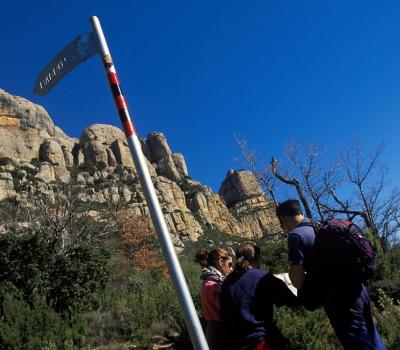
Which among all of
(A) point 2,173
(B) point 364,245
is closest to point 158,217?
(B) point 364,245

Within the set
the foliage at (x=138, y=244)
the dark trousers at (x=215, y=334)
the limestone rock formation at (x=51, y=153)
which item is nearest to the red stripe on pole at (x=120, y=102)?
the dark trousers at (x=215, y=334)

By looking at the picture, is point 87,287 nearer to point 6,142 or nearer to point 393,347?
point 393,347

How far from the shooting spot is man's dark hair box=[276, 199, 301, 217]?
350cm

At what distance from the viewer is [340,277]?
2.95 m

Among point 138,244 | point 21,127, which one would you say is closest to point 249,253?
point 138,244

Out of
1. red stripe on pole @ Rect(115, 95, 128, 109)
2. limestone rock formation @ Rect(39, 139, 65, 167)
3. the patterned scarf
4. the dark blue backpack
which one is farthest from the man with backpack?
→ limestone rock formation @ Rect(39, 139, 65, 167)

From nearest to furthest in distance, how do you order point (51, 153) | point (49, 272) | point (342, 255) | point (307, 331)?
point (342, 255) < point (307, 331) < point (49, 272) < point (51, 153)

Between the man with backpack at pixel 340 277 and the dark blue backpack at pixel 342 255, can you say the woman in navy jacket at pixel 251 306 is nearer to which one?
the man with backpack at pixel 340 277

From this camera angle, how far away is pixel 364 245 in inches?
116

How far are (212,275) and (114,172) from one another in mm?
76446

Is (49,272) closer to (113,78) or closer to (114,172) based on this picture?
(113,78)

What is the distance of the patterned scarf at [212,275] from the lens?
3693 millimetres

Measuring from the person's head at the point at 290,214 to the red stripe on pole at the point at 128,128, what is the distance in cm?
149

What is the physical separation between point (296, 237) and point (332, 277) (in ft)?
1.21
